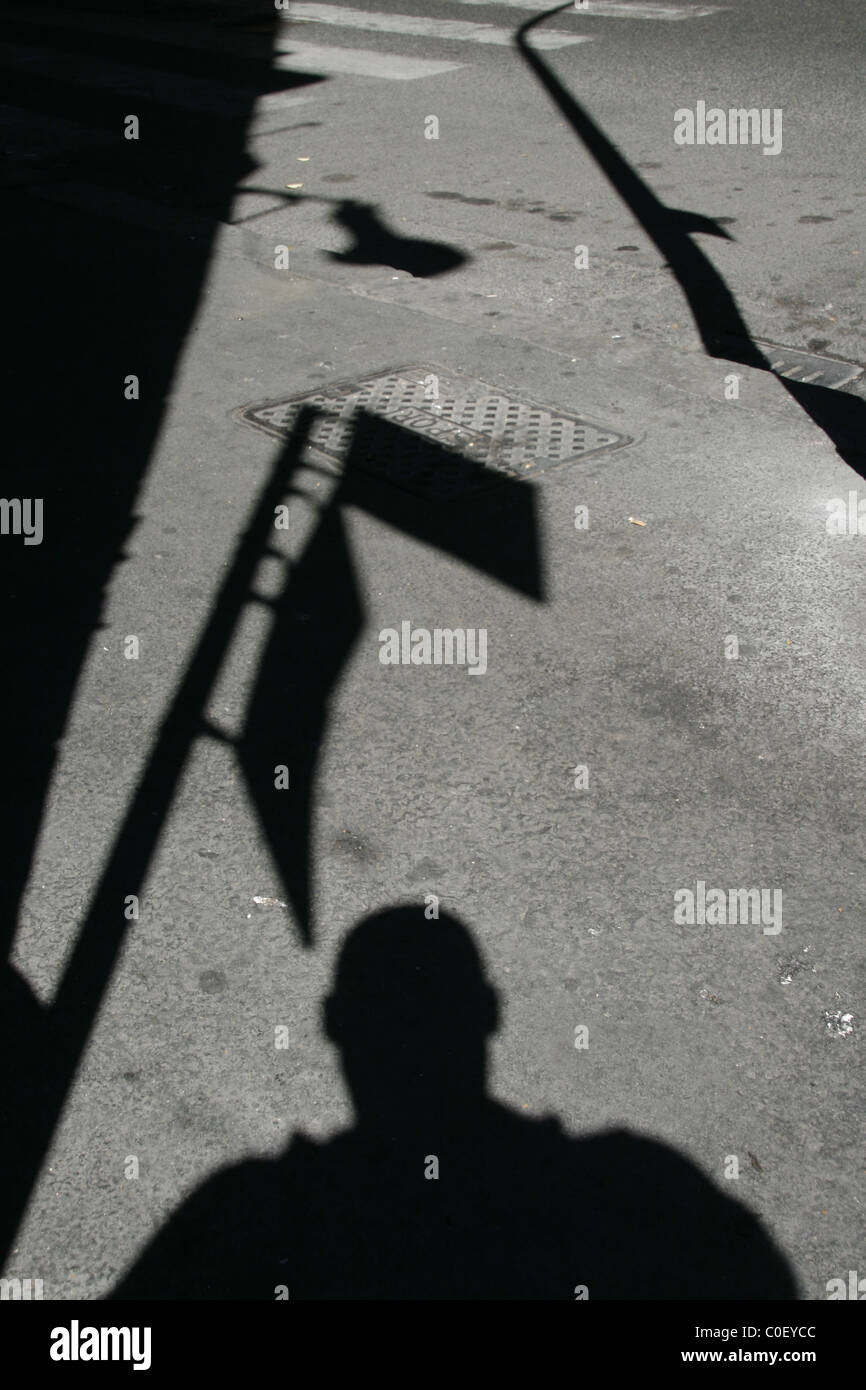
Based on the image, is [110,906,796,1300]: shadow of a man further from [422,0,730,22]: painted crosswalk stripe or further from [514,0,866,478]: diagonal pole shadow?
[422,0,730,22]: painted crosswalk stripe

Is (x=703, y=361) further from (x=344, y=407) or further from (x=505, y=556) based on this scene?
(x=505, y=556)

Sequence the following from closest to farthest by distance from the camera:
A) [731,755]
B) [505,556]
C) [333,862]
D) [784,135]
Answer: [333,862]
[731,755]
[505,556]
[784,135]

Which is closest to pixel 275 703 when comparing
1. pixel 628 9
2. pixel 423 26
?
pixel 423 26

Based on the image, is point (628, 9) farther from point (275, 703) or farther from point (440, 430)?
point (275, 703)

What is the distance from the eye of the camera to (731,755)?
3854 mm

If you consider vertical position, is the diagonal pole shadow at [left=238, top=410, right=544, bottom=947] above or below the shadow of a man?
above

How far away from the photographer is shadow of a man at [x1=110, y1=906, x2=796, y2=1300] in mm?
2525

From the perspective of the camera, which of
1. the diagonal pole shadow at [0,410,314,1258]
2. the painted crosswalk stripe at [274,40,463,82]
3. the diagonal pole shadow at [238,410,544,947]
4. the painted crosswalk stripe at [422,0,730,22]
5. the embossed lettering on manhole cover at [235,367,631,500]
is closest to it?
the diagonal pole shadow at [0,410,314,1258]

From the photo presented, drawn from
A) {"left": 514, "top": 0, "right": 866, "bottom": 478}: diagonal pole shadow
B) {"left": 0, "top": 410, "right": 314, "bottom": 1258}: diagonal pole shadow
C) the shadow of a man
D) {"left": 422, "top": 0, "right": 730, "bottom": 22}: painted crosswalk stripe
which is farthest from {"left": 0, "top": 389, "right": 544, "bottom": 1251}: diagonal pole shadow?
{"left": 422, "top": 0, "right": 730, "bottom": 22}: painted crosswalk stripe

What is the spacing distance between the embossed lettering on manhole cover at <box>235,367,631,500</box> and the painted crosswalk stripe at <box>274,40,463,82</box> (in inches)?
337

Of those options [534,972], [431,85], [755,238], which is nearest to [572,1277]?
[534,972]

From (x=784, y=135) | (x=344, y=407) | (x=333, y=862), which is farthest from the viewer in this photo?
(x=784, y=135)
